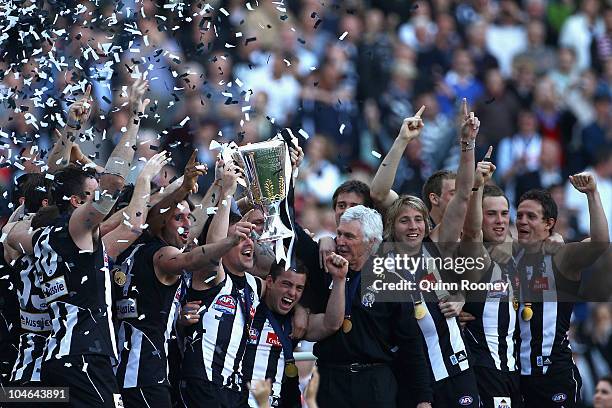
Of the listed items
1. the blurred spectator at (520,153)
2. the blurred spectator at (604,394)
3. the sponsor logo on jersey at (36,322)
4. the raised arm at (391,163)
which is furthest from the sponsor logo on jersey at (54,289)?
the blurred spectator at (520,153)

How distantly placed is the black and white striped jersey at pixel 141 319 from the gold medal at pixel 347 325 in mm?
1075

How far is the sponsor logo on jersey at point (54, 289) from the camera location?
25.0ft

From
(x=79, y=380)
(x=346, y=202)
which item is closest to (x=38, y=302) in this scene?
(x=79, y=380)

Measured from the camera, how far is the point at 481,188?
8867mm

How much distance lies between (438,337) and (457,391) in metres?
0.36

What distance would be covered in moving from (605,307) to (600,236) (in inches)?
157

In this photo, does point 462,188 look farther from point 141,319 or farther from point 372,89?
point 372,89

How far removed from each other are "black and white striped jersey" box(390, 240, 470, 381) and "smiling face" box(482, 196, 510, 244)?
52cm

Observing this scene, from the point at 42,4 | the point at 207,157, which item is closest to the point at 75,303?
the point at 42,4

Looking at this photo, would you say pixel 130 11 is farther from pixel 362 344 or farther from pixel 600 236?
pixel 600 236

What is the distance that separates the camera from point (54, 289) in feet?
25.0

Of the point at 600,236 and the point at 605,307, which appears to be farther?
the point at 605,307

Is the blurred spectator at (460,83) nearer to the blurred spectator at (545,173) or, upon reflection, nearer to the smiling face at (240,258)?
the blurred spectator at (545,173)

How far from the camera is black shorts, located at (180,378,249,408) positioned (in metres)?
8.27
